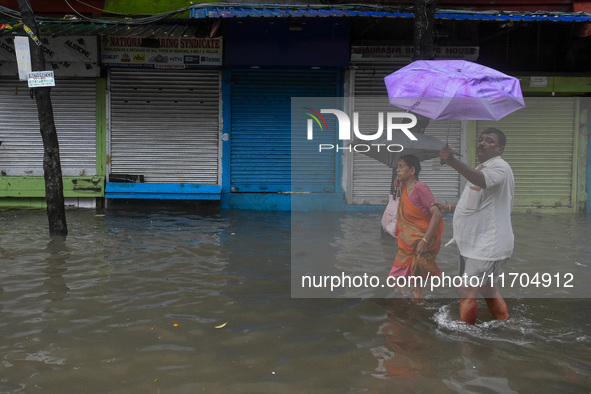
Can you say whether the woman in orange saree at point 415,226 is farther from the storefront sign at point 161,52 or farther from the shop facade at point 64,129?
the shop facade at point 64,129

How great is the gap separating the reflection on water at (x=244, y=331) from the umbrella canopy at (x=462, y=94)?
5.56 feet

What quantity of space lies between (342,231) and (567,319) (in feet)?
15.1

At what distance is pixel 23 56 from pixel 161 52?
14.2 feet

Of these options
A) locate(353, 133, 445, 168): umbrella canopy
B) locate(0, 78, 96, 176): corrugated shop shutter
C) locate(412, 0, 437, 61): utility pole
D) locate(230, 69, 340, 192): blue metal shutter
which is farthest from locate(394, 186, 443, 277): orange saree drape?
locate(0, 78, 96, 176): corrugated shop shutter

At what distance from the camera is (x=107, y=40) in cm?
1128

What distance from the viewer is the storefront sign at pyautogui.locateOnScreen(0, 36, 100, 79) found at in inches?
435

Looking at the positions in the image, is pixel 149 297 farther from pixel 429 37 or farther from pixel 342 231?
pixel 429 37

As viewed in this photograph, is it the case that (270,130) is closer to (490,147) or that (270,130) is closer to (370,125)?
(370,125)

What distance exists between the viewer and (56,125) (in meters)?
11.5

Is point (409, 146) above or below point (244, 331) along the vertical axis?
above

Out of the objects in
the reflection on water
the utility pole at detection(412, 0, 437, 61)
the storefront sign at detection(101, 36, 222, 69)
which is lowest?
the reflection on water

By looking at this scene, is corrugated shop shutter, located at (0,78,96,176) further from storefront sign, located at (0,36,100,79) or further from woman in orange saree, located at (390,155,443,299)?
woman in orange saree, located at (390,155,443,299)

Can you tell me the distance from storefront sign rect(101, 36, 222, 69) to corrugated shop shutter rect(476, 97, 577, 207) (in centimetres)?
611

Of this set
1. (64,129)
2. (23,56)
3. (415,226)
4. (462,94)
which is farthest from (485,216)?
(64,129)
